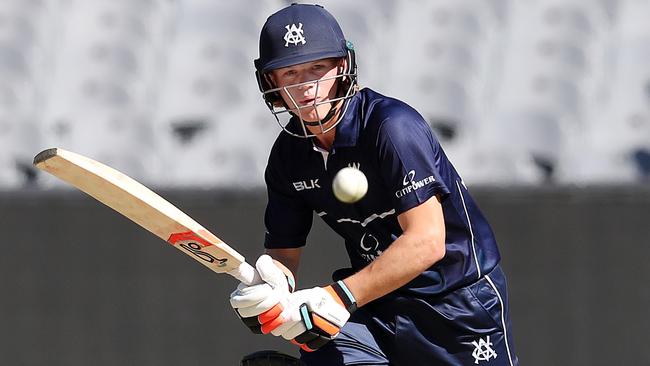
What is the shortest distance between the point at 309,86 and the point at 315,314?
0.58 m

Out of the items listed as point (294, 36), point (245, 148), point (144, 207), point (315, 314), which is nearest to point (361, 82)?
point (245, 148)

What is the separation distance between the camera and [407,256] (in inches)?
105

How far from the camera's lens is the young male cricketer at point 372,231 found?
8.82 feet

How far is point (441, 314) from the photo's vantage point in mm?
2844

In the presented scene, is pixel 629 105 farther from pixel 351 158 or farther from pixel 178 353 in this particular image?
pixel 351 158

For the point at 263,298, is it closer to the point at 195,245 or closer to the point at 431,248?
the point at 195,245

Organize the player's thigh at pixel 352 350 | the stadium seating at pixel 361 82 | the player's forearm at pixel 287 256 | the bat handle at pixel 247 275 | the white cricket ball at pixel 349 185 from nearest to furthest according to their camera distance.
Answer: the white cricket ball at pixel 349 185, the bat handle at pixel 247 275, the player's thigh at pixel 352 350, the player's forearm at pixel 287 256, the stadium seating at pixel 361 82

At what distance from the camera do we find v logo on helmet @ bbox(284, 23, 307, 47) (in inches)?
110

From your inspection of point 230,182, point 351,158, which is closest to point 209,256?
point 351,158

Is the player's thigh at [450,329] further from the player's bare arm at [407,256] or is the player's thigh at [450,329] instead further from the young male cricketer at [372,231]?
the player's bare arm at [407,256]

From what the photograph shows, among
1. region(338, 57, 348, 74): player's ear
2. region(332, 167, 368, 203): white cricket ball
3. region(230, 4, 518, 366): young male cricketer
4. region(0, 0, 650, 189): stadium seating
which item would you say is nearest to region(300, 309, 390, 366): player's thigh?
region(230, 4, 518, 366): young male cricketer

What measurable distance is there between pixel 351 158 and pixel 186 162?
2.62 metres

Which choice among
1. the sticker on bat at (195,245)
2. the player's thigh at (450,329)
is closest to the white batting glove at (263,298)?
the sticker on bat at (195,245)

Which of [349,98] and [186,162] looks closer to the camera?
[349,98]
